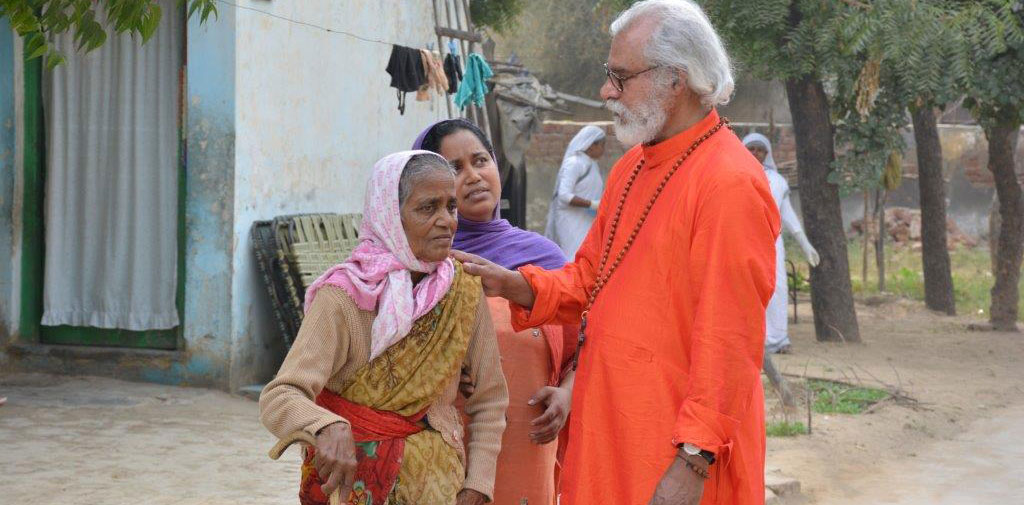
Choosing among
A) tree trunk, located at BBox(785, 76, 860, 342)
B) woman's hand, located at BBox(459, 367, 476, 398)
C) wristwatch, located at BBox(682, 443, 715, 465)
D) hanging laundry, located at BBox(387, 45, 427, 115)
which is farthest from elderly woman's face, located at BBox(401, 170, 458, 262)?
tree trunk, located at BBox(785, 76, 860, 342)

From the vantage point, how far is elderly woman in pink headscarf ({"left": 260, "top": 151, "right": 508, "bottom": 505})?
2787 mm

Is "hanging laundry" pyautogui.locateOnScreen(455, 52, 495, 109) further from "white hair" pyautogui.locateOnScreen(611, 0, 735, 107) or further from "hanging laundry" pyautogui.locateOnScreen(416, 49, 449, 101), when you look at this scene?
"white hair" pyautogui.locateOnScreen(611, 0, 735, 107)

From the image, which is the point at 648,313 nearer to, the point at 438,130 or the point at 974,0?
the point at 438,130

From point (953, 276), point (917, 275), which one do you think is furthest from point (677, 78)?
point (953, 276)

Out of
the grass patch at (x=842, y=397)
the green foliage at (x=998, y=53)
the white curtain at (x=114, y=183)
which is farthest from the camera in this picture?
the green foliage at (x=998, y=53)

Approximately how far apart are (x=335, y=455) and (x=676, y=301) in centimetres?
79

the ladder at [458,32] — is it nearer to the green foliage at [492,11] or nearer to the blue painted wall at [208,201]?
the blue painted wall at [208,201]

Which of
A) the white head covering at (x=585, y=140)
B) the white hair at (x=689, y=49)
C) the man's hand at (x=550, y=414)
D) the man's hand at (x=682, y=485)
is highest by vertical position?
the white head covering at (x=585, y=140)

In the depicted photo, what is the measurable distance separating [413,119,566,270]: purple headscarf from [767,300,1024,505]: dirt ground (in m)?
3.39

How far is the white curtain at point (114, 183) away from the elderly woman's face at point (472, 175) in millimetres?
4639

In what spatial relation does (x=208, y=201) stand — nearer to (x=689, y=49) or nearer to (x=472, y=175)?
(x=472, y=175)

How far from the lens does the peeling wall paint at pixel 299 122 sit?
7461mm

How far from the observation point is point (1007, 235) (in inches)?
494

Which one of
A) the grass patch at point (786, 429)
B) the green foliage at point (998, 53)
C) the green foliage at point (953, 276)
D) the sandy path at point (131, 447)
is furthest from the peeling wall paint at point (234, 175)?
the green foliage at point (953, 276)
